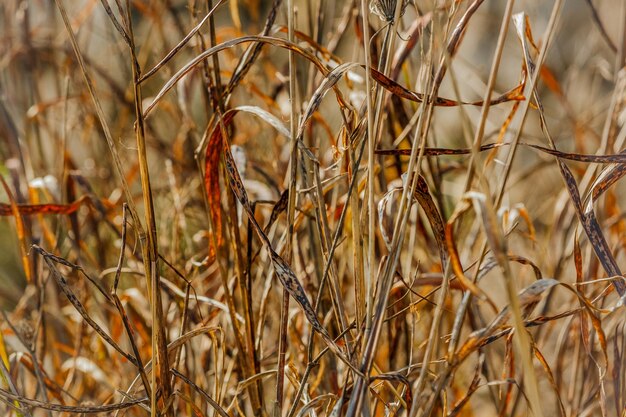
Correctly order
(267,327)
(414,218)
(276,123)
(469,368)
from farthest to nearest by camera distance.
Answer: (469,368) < (267,327) < (414,218) < (276,123)

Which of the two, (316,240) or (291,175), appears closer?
(291,175)

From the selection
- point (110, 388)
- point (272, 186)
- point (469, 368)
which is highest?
point (272, 186)

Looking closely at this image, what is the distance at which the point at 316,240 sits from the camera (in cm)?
81

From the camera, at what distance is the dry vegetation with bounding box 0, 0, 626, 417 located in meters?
0.48

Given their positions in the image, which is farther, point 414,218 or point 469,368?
point 469,368

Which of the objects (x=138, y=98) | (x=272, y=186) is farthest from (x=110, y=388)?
(x=138, y=98)

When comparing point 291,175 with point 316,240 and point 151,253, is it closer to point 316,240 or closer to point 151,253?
point 151,253

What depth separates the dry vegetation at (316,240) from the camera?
0.48 m

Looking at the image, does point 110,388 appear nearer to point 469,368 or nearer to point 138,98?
point 138,98

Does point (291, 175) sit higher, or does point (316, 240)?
point (291, 175)

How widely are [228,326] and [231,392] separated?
11 centimetres

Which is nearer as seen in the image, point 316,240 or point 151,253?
point 151,253

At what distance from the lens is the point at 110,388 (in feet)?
3.02

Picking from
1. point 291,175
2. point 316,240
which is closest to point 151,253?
point 291,175
